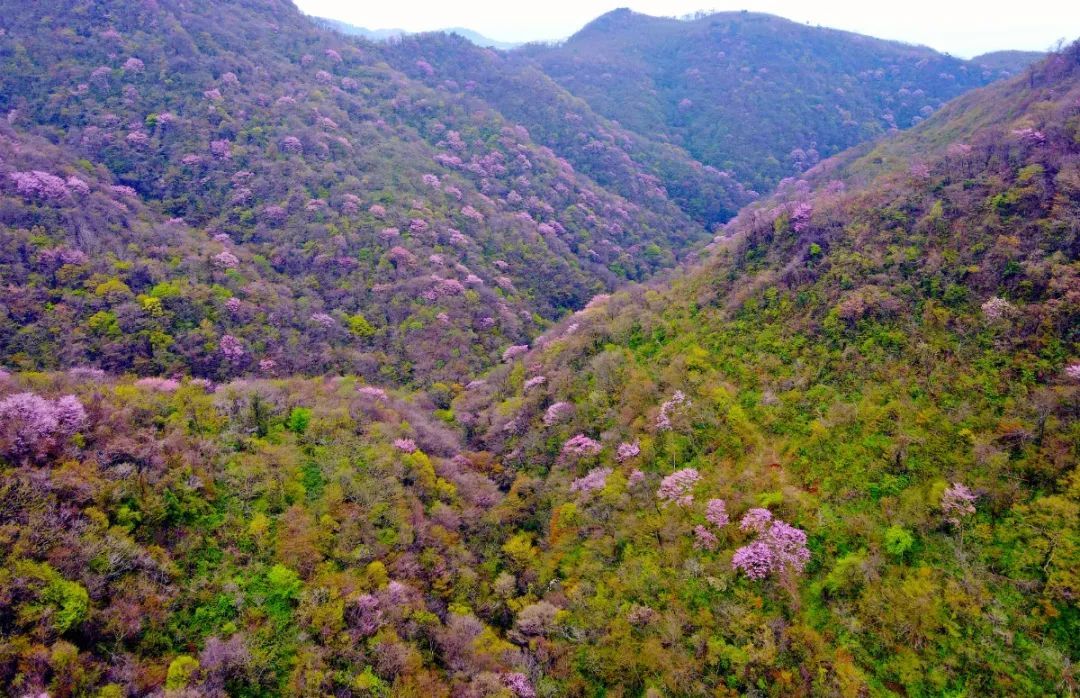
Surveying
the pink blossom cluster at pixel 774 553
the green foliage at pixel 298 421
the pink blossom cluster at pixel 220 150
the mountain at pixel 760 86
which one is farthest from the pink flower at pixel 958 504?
the mountain at pixel 760 86

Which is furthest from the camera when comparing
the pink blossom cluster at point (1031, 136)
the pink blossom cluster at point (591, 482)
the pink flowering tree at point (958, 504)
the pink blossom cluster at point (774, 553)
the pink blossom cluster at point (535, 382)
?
the pink blossom cluster at point (535, 382)

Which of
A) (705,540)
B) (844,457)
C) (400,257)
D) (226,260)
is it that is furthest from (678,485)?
(226,260)

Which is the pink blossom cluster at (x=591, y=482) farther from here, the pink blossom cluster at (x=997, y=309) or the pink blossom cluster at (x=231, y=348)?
the pink blossom cluster at (x=231, y=348)

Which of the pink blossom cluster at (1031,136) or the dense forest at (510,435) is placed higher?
the pink blossom cluster at (1031,136)

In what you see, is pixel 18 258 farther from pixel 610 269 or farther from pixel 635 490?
pixel 610 269

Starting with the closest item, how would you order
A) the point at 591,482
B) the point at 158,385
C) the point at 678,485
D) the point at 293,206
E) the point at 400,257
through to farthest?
1. the point at 678,485
2. the point at 591,482
3. the point at 158,385
4. the point at 400,257
5. the point at 293,206

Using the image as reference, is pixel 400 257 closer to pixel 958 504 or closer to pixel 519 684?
pixel 519 684
